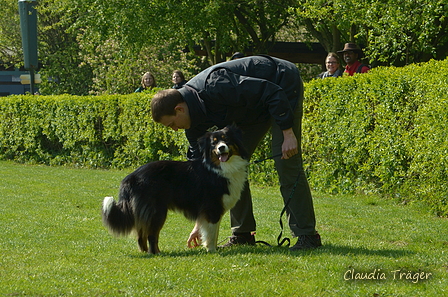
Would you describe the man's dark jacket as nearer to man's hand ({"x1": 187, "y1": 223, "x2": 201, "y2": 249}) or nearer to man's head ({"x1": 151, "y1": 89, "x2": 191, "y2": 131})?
man's head ({"x1": 151, "y1": 89, "x2": 191, "y2": 131})

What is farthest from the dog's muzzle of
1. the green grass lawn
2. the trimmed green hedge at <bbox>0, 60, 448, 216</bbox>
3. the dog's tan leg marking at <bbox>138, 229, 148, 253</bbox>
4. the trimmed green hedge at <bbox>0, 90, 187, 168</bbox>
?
the trimmed green hedge at <bbox>0, 90, 187, 168</bbox>

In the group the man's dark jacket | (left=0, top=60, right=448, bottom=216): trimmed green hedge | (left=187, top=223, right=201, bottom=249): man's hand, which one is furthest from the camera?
(left=0, top=60, right=448, bottom=216): trimmed green hedge

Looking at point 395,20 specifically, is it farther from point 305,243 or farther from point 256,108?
point 305,243

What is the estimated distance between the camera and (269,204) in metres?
10.5

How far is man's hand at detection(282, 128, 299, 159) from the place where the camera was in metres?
5.94

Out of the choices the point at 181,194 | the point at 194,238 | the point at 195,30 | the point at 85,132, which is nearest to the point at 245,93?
the point at 181,194

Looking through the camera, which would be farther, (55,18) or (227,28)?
(55,18)

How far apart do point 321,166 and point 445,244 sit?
4963mm

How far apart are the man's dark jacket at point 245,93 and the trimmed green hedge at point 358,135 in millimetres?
3572

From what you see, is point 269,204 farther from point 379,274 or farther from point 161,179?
point 379,274

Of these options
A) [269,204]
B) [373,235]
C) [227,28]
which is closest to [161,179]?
[373,235]

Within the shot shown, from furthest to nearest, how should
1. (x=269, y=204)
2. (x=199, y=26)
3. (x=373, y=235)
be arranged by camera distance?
(x=199, y=26)
(x=269, y=204)
(x=373, y=235)

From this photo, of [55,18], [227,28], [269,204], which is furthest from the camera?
[55,18]

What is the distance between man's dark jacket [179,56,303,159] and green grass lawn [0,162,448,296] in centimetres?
140
